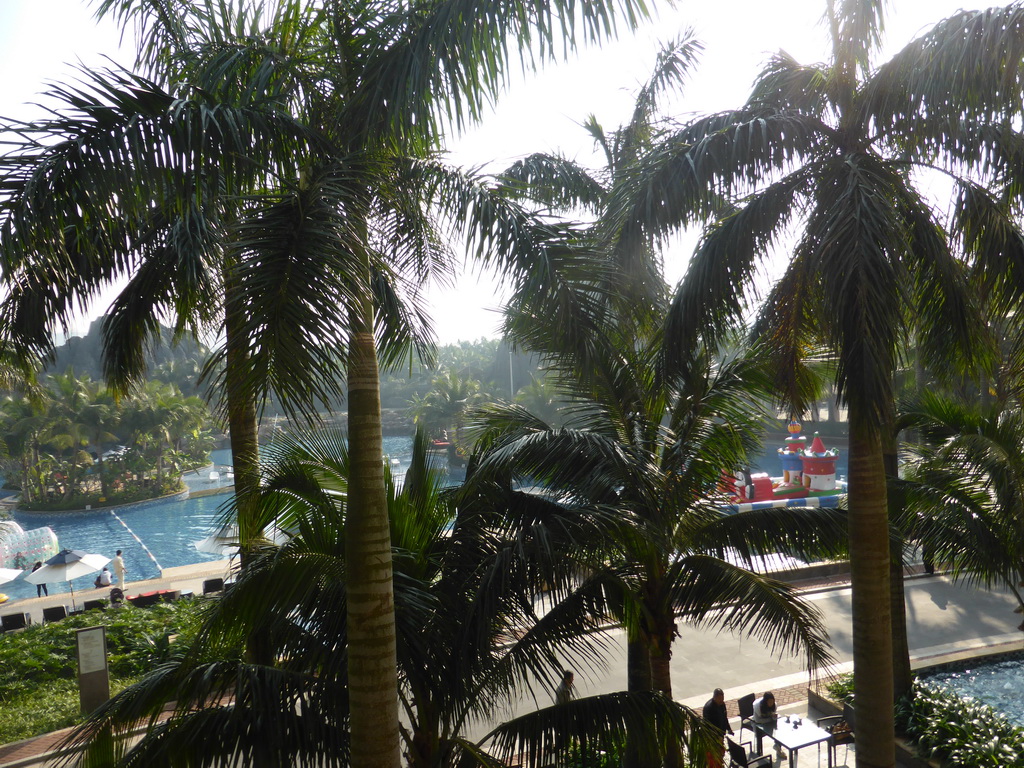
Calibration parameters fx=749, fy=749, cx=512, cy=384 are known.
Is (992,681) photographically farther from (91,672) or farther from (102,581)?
(102,581)

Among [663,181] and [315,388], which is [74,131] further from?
[663,181]

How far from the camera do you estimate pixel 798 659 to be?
465 inches

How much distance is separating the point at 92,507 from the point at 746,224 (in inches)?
1458

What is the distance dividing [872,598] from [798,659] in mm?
7247

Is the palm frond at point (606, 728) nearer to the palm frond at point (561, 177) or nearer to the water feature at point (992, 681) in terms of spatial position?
the palm frond at point (561, 177)

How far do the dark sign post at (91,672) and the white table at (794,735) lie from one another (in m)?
8.18

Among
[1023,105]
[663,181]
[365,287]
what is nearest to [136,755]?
[365,287]

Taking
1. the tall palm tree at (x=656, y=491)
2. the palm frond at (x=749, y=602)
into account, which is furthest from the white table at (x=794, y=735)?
the palm frond at (x=749, y=602)

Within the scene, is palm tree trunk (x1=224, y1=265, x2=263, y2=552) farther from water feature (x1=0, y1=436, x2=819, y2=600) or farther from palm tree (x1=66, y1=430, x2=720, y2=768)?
water feature (x1=0, y1=436, x2=819, y2=600)

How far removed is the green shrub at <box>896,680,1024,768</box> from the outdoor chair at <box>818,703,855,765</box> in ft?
1.91

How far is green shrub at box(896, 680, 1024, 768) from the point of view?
7578 mm

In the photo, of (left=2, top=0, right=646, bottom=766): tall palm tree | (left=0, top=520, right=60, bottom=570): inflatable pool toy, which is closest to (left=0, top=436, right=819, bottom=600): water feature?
(left=0, top=520, right=60, bottom=570): inflatable pool toy

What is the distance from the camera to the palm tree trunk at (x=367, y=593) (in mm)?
3834

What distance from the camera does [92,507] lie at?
3503 centimetres
